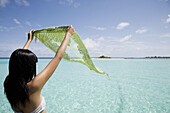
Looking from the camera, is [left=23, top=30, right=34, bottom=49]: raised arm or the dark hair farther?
[left=23, top=30, right=34, bottom=49]: raised arm

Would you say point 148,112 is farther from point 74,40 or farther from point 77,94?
point 74,40

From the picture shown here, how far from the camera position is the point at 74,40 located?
227 centimetres

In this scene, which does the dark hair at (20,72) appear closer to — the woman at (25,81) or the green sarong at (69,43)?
the woman at (25,81)

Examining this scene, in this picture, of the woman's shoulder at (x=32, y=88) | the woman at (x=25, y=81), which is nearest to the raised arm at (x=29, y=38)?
the woman at (x=25, y=81)

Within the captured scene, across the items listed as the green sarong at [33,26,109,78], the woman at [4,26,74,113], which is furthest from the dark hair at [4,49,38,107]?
the green sarong at [33,26,109,78]

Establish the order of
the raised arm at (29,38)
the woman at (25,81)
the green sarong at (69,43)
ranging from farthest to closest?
the green sarong at (69,43) → the raised arm at (29,38) → the woman at (25,81)

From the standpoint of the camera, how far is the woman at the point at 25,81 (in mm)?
1065

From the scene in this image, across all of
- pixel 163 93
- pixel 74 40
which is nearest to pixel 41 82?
pixel 74 40

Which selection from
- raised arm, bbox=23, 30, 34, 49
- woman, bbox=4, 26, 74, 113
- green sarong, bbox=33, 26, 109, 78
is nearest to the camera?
woman, bbox=4, 26, 74, 113

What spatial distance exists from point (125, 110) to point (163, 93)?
10.6 feet

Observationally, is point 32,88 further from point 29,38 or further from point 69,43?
point 69,43

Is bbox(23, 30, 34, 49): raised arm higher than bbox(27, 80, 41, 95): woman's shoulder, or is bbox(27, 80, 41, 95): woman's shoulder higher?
bbox(23, 30, 34, 49): raised arm

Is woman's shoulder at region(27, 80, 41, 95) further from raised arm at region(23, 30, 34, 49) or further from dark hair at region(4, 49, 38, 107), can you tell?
raised arm at region(23, 30, 34, 49)

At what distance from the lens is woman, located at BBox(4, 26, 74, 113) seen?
1065 mm
